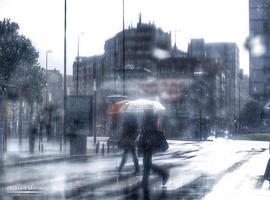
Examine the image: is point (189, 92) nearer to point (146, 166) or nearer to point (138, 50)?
point (138, 50)

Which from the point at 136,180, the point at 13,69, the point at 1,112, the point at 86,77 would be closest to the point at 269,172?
the point at 136,180

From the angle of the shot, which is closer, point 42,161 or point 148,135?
point 148,135

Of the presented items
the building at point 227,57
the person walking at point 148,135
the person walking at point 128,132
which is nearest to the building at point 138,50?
the building at point 227,57

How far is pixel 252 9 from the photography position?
115 m

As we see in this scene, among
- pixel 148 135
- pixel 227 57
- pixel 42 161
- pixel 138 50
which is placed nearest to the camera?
pixel 148 135

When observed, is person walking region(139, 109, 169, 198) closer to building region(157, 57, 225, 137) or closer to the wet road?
the wet road

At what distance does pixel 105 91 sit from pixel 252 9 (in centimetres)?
3078

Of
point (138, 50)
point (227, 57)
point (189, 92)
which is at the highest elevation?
point (227, 57)

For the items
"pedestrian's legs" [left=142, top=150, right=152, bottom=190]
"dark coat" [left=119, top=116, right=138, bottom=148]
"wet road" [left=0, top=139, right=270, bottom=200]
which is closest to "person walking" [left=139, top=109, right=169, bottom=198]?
"pedestrian's legs" [left=142, top=150, right=152, bottom=190]

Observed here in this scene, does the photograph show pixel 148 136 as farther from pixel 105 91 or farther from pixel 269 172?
pixel 105 91

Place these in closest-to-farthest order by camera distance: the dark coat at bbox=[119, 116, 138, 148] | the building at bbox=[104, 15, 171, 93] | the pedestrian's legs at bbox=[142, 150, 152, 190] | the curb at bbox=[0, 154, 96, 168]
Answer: the pedestrian's legs at bbox=[142, 150, 152, 190]
the dark coat at bbox=[119, 116, 138, 148]
the curb at bbox=[0, 154, 96, 168]
the building at bbox=[104, 15, 171, 93]

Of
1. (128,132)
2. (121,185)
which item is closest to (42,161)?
(128,132)

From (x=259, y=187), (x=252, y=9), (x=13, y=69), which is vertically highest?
(x=252, y=9)

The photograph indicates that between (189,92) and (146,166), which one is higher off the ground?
(189,92)
